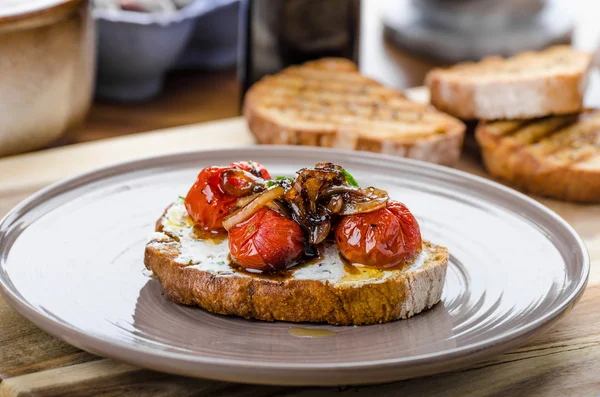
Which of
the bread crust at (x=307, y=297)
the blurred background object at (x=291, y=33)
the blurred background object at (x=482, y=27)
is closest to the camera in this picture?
the bread crust at (x=307, y=297)

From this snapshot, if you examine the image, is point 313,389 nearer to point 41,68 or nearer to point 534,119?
point 41,68

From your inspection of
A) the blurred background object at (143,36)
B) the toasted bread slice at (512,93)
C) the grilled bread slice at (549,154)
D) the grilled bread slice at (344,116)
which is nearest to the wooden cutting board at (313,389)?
the grilled bread slice at (549,154)

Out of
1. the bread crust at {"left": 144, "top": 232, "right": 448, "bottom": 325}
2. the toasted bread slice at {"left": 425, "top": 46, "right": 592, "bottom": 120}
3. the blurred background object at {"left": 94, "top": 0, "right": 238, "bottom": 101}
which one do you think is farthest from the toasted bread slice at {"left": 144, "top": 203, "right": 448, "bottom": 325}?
Result: the blurred background object at {"left": 94, "top": 0, "right": 238, "bottom": 101}

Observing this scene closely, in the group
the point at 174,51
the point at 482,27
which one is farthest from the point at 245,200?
the point at 482,27

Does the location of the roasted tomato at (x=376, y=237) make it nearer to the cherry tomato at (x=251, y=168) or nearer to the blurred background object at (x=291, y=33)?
the cherry tomato at (x=251, y=168)

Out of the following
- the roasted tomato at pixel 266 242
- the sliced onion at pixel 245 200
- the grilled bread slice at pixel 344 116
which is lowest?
the grilled bread slice at pixel 344 116

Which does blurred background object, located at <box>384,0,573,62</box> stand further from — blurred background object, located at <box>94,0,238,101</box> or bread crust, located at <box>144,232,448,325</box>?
bread crust, located at <box>144,232,448,325</box>
